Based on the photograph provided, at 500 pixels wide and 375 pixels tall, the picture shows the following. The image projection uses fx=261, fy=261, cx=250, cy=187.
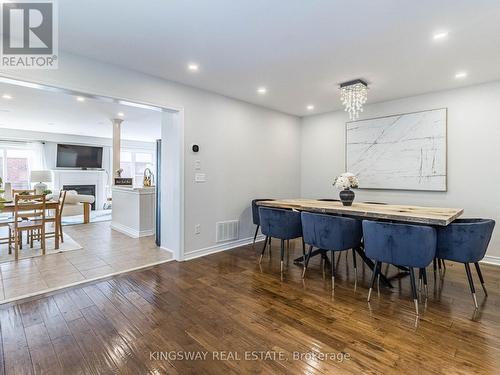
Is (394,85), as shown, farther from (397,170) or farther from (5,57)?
(5,57)

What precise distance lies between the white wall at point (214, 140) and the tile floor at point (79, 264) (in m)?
0.83

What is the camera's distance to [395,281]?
320 centimetres

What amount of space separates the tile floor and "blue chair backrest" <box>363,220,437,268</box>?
2889 millimetres

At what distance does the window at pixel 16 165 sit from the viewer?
805 centimetres

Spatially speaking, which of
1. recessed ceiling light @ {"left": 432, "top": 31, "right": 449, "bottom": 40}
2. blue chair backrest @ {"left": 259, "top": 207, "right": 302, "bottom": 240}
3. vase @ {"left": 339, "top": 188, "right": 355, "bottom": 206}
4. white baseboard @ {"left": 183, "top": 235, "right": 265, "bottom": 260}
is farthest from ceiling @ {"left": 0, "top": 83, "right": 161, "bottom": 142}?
recessed ceiling light @ {"left": 432, "top": 31, "right": 449, "bottom": 40}

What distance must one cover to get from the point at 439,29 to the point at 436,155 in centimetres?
240

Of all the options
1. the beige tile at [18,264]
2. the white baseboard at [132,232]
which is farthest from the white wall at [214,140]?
the beige tile at [18,264]

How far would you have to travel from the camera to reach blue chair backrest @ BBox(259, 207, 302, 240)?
3529 mm

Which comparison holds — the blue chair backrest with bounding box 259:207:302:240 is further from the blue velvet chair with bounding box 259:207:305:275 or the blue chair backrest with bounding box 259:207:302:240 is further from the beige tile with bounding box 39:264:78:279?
the beige tile with bounding box 39:264:78:279

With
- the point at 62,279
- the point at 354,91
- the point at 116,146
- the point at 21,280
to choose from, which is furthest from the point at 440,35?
the point at 116,146

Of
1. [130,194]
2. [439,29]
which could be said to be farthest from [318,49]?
[130,194]

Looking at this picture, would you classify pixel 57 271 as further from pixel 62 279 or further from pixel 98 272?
pixel 98 272

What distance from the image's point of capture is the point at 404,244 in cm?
247

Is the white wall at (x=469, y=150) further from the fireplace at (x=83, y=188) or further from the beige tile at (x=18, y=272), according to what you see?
the fireplace at (x=83, y=188)
